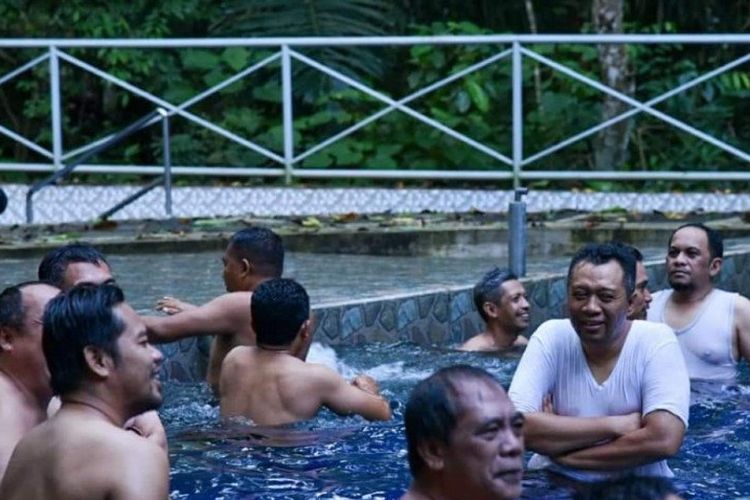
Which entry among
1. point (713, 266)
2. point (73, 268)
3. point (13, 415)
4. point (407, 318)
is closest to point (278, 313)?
point (73, 268)

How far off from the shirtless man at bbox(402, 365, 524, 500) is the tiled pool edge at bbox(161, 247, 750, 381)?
18.6 ft

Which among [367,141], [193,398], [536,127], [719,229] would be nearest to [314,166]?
[367,141]

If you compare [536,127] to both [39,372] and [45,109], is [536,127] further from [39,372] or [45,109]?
[39,372]

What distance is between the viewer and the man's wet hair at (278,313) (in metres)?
7.84

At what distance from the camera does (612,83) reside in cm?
1780

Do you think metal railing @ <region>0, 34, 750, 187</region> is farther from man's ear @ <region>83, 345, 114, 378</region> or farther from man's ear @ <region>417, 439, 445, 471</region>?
man's ear @ <region>417, 439, 445, 471</region>

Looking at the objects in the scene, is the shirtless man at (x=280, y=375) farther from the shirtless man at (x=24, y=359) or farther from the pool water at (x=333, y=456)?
the shirtless man at (x=24, y=359)

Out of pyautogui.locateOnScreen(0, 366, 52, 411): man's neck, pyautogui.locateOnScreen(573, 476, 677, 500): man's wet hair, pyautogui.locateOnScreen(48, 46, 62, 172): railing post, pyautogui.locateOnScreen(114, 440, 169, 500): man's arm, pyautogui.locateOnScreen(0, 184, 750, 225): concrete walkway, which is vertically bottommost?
pyautogui.locateOnScreen(114, 440, 169, 500): man's arm

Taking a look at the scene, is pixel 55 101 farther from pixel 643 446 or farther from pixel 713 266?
pixel 643 446

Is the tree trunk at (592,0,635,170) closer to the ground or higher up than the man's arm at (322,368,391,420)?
higher up

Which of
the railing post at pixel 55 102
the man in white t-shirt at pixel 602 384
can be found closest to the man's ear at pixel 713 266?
the man in white t-shirt at pixel 602 384

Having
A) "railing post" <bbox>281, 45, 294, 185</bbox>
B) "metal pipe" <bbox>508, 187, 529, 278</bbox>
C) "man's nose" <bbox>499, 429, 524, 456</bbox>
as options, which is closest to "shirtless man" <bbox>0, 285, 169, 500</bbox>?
"man's nose" <bbox>499, 429, 524, 456</bbox>

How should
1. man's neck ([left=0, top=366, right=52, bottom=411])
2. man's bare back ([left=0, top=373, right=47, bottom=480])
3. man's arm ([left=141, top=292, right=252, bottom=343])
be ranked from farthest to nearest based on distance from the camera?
1. man's arm ([left=141, top=292, right=252, bottom=343])
2. man's neck ([left=0, top=366, right=52, bottom=411])
3. man's bare back ([left=0, top=373, right=47, bottom=480])

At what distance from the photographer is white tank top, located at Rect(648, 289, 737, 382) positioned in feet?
30.4
